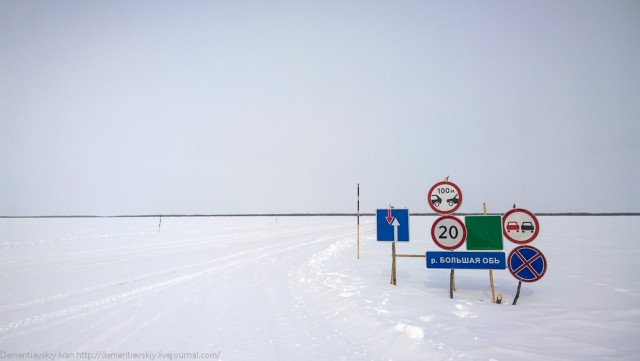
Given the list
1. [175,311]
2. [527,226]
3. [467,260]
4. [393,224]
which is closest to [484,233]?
[467,260]

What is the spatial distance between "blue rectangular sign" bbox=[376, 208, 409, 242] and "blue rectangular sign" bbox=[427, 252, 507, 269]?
3.25 feet

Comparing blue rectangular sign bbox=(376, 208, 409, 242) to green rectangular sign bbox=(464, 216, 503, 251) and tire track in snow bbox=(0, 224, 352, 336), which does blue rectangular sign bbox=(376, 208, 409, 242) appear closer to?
green rectangular sign bbox=(464, 216, 503, 251)

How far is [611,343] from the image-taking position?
11.7ft

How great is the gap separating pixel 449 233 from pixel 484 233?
2.03ft

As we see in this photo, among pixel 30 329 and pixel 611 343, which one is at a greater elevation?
pixel 611 343

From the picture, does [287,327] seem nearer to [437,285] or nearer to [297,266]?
[437,285]

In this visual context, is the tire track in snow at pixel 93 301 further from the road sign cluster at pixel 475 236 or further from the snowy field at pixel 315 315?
the road sign cluster at pixel 475 236

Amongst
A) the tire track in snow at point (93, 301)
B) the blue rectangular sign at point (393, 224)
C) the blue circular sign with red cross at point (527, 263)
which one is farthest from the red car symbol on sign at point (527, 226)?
the tire track in snow at point (93, 301)

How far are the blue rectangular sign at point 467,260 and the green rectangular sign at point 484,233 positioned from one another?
13cm

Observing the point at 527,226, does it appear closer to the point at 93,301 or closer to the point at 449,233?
the point at 449,233

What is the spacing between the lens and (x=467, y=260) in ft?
17.9

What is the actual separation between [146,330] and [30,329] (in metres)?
1.78

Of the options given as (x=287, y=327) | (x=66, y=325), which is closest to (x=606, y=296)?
(x=287, y=327)

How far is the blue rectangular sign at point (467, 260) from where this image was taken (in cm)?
526
